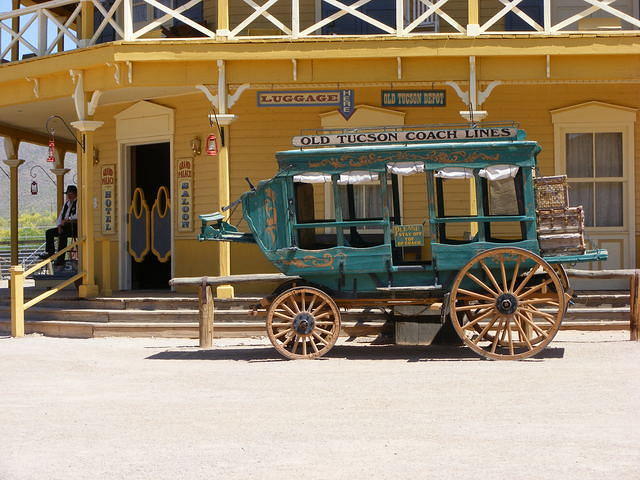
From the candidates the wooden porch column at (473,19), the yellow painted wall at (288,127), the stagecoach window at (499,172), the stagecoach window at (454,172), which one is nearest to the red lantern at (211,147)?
the yellow painted wall at (288,127)

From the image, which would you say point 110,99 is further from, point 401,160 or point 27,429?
point 27,429

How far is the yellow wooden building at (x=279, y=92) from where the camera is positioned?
13.5m

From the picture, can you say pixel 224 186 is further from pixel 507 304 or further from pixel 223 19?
pixel 507 304

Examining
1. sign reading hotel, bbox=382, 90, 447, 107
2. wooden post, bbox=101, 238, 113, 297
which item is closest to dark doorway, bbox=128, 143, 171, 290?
wooden post, bbox=101, 238, 113, 297

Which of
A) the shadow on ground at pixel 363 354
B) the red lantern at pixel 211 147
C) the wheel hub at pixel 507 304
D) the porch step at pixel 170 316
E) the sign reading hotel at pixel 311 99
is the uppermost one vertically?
the sign reading hotel at pixel 311 99

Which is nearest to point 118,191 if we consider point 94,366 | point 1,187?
point 94,366

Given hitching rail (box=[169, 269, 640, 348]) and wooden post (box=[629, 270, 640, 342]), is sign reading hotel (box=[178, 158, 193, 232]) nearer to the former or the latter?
hitching rail (box=[169, 269, 640, 348])

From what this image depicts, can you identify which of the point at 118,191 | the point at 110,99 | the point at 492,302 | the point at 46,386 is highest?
the point at 110,99

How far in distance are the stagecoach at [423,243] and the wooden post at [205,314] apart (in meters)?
0.90

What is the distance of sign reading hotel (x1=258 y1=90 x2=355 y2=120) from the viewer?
14.0 m

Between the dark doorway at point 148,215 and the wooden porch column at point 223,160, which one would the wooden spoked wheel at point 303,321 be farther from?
the dark doorway at point 148,215

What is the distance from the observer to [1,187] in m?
126

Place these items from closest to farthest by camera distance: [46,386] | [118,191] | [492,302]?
[46,386]
[492,302]
[118,191]

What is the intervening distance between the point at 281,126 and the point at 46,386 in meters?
7.48
